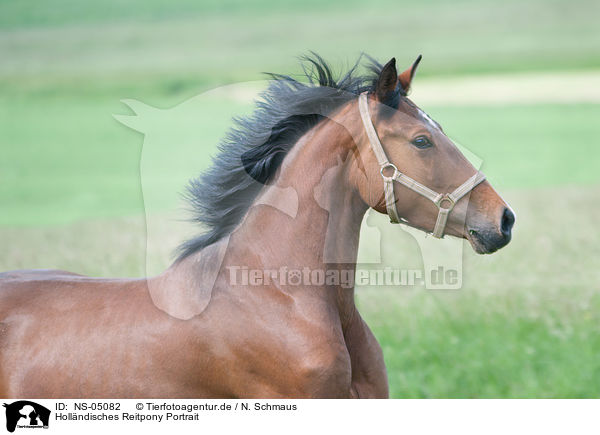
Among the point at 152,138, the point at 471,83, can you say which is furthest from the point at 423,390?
the point at 471,83

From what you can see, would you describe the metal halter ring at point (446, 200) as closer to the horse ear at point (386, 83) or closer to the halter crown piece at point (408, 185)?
the halter crown piece at point (408, 185)

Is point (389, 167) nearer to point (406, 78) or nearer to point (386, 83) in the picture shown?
point (386, 83)

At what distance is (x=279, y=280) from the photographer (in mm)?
3057

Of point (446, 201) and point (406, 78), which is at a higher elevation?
point (406, 78)

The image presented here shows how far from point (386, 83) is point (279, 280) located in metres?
0.96

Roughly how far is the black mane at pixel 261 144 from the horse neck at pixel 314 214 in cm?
8

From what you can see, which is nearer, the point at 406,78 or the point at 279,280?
the point at 279,280

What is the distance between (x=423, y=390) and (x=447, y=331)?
0.79m

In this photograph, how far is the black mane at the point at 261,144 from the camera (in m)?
3.24
